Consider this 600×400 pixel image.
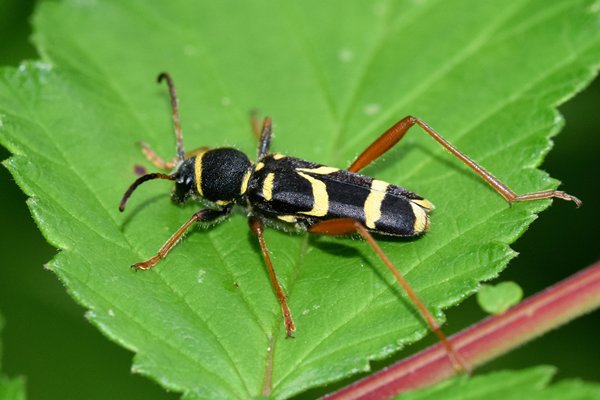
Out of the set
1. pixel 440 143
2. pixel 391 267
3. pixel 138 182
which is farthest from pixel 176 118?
pixel 391 267

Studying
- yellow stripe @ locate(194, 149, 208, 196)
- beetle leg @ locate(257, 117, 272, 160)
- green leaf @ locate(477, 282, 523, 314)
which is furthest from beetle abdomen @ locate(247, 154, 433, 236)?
green leaf @ locate(477, 282, 523, 314)

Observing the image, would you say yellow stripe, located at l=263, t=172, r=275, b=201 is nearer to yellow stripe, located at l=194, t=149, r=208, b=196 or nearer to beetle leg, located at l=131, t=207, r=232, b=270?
beetle leg, located at l=131, t=207, r=232, b=270

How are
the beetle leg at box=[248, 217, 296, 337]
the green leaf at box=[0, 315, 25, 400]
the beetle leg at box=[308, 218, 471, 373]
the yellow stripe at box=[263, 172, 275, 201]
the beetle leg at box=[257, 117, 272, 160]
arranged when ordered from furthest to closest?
the beetle leg at box=[257, 117, 272, 160]
the yellow stripe at box=[263, 172, 275, 201]
the beetle leg at box=[248, 217, 296, 337]
the beetle leg at box=[308, 218, 471, 373]
the green leaf at box=[0, 315, 25, 400]

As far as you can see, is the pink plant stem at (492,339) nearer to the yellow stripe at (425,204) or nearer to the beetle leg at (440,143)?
the beetle leg at (440,143)

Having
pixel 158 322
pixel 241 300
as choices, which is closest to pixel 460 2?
pixel 241 300

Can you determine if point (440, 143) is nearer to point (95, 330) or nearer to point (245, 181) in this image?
point (245, 181)

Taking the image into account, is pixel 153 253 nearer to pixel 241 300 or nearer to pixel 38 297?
pixel 241 300
